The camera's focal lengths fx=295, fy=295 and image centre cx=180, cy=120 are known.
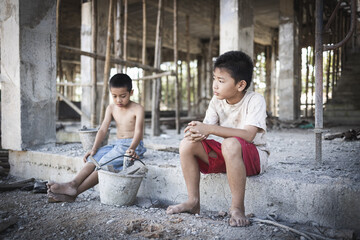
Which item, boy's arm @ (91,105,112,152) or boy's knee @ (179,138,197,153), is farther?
boy's arm @ (91,105,112,152)

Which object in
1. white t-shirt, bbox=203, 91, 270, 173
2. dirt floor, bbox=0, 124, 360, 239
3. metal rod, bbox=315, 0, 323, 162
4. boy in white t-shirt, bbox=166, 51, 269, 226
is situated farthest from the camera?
metal rod, bbox=315, 0, 323, 162

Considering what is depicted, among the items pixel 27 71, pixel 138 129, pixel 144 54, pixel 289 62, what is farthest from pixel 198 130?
pixel 289 62

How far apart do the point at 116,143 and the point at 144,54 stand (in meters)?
2.73

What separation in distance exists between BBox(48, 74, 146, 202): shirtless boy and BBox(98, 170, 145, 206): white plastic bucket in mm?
245

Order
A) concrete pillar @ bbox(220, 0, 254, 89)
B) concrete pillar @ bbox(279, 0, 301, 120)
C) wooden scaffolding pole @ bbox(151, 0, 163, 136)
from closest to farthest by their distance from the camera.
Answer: concrete pillar @ bbox(220, 0, 254, 89)
wooden scaffolding pole @ bbox(151, 0, 163, 136)
concrete pillar @ bbox(279, 0, 301, 120)

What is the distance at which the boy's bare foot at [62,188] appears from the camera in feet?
8.09

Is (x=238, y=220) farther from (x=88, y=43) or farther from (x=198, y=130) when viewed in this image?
(x=88, y=43)

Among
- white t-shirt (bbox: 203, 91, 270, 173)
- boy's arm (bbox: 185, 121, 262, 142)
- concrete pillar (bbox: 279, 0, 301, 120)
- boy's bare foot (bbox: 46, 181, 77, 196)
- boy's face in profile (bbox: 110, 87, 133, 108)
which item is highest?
concrete pillar (bbox: 279, 0, 301, 120)

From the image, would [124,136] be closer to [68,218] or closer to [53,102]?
[68,218]

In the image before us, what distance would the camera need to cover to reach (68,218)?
2.18m

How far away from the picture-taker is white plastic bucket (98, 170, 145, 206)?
2.30 m

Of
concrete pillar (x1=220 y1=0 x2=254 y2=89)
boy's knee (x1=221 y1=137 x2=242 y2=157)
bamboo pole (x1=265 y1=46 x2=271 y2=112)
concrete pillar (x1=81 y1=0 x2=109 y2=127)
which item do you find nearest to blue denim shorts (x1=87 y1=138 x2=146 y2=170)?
boy's knee (x1=221 y1=137 x2=242 y2=157)

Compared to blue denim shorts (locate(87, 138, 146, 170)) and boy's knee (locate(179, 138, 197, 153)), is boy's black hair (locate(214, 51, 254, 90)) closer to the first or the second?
boy's knee (locate(179, 138, 197, 153))

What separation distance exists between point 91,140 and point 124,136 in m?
0.49
